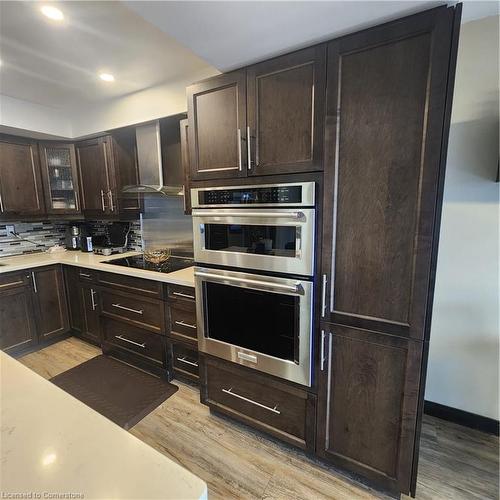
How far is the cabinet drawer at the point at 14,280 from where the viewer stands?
8.46ft

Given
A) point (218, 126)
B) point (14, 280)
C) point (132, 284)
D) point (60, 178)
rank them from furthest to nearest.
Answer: point (60, 178)
point (14, 280)
point (132, 284)
point (218, 126)

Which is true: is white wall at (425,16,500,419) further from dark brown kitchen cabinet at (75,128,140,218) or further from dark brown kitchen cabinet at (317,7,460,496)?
dark brown kitchen cabinet at (75,128,140,218)

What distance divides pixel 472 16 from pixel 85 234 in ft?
13.2

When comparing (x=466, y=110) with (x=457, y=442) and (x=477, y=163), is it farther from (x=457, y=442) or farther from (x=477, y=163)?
(x=457, y=442)

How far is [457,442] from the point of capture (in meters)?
1.76

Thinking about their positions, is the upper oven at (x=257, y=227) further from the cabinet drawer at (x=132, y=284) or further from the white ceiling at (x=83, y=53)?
the white ceiling at (x=83, y=53)

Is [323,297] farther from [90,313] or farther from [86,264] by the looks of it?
[90,313]

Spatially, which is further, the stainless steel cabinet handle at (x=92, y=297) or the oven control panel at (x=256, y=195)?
the stainless steel cabinet handle at (x=92, y=297)

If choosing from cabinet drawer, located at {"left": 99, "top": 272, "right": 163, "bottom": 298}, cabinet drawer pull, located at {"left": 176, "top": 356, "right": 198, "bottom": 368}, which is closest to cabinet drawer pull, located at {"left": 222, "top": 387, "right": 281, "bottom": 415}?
cabinet drawer pull, located at {"left": 176, "top": 356, "right": 198, "bottom": 368}

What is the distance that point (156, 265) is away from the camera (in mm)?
2535

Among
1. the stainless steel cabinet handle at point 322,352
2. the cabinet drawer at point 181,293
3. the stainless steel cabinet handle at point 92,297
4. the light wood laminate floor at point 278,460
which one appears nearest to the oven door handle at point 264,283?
the stainless steel cabinet handle at point 322,352

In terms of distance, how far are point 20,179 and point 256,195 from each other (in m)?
2.85

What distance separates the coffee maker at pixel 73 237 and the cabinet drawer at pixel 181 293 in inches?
83.2

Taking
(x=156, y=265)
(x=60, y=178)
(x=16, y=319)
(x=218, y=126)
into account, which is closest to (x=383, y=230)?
(x=218, y=126)
